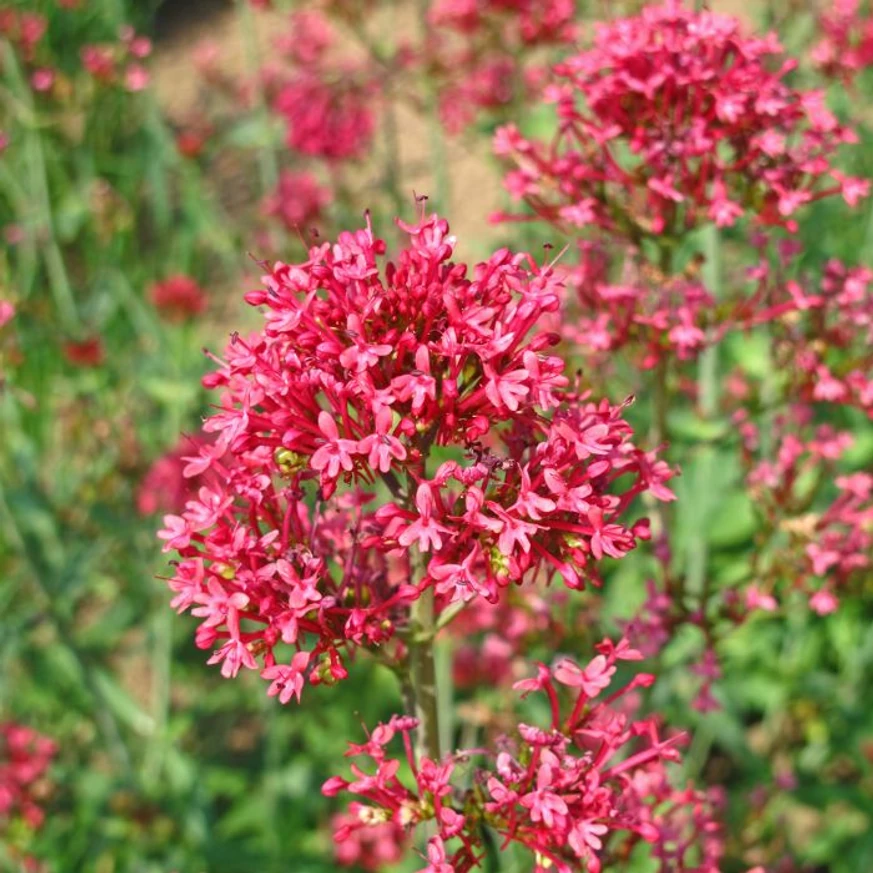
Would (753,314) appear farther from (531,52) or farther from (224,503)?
(531,52)

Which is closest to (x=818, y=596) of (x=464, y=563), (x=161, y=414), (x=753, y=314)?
(x=753, y=314)

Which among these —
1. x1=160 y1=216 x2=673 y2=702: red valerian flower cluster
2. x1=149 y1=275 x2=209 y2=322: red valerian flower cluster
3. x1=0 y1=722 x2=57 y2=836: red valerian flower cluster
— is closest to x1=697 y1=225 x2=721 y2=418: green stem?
x1=160 y1=216 x2=673 y2=702: red valerian flower cluster

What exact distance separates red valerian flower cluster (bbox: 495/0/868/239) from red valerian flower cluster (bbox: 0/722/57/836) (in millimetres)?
1891

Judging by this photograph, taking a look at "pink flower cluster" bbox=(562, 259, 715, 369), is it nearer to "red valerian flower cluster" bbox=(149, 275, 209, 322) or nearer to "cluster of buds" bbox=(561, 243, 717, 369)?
"cluster of buds" bbox=(561, 243, 717, 369)

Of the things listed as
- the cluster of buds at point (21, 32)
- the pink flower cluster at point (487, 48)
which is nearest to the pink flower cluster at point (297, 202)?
the pink flower cluster at point (487, 48)

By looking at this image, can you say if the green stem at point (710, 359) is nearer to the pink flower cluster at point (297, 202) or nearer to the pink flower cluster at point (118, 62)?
the pink flower cluster at point (297, 202)

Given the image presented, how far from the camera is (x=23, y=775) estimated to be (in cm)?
273

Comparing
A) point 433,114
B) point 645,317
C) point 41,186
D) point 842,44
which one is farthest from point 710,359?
point 41,186

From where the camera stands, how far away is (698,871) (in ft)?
5.09

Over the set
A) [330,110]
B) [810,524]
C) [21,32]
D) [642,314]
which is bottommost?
[810,524]

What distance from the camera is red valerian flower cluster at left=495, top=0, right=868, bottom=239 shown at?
1.83 metres

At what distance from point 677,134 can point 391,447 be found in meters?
0.92

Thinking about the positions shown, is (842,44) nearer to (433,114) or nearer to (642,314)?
(433,114)

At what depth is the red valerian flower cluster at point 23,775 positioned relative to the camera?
2680 millimetres
